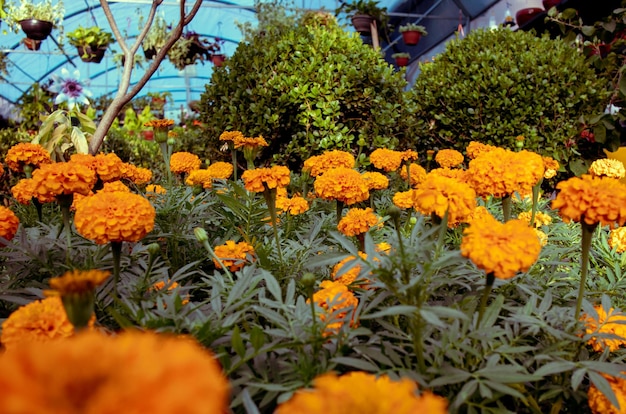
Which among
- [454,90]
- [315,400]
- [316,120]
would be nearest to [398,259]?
[315,400]

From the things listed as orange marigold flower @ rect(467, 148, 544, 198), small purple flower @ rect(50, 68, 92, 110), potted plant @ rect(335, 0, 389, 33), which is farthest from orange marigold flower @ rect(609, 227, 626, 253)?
potted plant @ rect(335, 0, 389, 33)

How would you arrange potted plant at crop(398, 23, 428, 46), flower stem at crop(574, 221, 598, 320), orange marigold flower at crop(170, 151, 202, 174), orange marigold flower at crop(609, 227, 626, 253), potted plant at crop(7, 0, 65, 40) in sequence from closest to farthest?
flower stem at crop(574, 221, 598, 320) → orange marigold flower at crop(609, 227, 626, 253) → orange marigold flower at crop(170, 151, 202, 174) → potted plant at crop(7, 0, 65, 40) → potted plant at crop(398, 23, 428, 46)

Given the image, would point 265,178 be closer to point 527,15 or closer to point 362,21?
point 362,21

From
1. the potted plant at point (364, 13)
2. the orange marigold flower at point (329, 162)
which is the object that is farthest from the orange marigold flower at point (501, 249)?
the potted plant at point (364, 13)

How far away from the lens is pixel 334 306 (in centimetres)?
69

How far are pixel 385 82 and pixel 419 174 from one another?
60 cm

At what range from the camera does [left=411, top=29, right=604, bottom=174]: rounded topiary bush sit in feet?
7.75

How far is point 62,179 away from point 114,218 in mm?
234

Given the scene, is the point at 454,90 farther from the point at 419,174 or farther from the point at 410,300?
the point at 410,300

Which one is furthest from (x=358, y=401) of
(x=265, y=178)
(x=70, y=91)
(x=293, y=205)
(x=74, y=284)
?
(x=70, y=91)

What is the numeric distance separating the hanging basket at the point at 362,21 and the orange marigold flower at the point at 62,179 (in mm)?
3793

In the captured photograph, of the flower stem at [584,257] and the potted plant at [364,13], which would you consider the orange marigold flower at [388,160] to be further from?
the potted plant at [364,13]

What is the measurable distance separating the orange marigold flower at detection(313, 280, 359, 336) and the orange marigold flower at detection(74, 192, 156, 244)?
0.97 feet

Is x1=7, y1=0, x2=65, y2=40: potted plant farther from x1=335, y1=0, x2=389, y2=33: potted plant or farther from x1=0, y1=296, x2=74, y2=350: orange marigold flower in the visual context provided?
x1=0, y1=296, x2=74, y2=350: orange marigold flower
